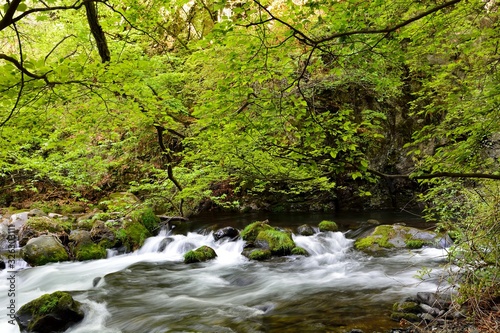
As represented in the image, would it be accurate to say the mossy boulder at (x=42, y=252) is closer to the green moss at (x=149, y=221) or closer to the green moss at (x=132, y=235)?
the green moss at (x=132, y=235)

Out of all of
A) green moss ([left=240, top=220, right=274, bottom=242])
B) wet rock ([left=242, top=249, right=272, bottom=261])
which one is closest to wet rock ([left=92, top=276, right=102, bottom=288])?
wet rock ([left=242, top=249, right=272, bottom=261])

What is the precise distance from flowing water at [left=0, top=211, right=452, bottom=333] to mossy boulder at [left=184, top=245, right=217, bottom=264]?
192mm

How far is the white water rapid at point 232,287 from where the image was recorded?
5.38m

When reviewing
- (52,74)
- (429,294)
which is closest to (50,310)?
(52,74)

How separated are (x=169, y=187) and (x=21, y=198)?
11929mm

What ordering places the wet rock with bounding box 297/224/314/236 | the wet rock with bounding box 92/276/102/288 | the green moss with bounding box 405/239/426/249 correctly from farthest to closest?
the wet rock with bounding box 297/224/314/236
the green moss with bounding box 405/239/426/249
the wet rock with bounding box 92/276/102/288

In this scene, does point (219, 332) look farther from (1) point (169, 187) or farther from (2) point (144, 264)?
(2) point (144, 264)

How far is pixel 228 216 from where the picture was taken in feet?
46.9

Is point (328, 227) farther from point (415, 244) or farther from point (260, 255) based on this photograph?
point (260, 255)

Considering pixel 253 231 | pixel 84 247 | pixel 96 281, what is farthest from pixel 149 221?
pixel 96 281

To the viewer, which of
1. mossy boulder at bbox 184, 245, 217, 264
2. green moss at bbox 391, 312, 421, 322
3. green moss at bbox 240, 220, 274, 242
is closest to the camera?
green moss at bbox 391, 312, 421, 322

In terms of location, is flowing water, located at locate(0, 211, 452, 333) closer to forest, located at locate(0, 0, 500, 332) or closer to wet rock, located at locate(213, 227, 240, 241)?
wet rock, located at locate(213, 227, 240, 241)

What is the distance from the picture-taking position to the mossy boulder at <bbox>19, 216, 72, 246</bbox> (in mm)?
10398

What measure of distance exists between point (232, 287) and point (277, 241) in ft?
7.52
